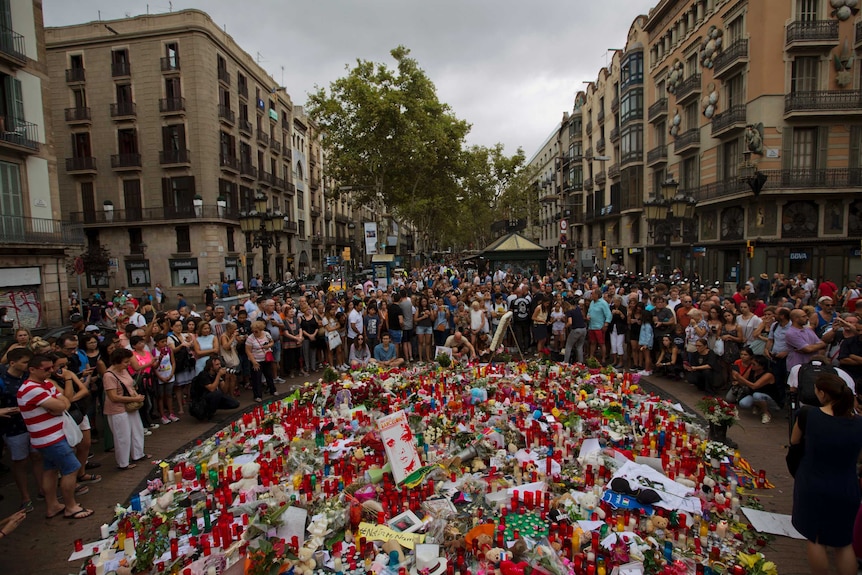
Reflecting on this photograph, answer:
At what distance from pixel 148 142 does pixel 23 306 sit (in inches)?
764

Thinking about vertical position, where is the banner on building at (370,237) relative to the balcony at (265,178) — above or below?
below

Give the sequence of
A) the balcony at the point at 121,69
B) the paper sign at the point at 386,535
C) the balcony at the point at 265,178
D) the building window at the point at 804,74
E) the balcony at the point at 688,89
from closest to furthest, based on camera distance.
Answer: the paper sign at the point at 386,535 < the building window at the point at 804,74 < the balcony at the point at 688,89 < the balcony at the point at 121,69 < the balcony at the point at 265,178

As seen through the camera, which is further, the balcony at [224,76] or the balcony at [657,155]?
the balcony at [224,76]

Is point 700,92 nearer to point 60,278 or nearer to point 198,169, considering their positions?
point 198,169

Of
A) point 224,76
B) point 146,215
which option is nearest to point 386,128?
point 224,76

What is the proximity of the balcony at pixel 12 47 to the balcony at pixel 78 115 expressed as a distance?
58.5 feet

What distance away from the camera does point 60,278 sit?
848 inches

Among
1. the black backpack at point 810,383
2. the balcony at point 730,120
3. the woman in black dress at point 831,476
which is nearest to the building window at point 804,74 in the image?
the balcony at point 730,120

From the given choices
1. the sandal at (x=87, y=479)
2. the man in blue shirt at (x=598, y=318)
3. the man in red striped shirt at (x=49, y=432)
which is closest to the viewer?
the man in red striped shirt at (x=49, y=432)

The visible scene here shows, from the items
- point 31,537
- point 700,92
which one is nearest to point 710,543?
point 31,537

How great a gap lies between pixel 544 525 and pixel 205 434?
6.24 m

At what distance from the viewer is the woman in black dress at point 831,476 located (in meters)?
4.01

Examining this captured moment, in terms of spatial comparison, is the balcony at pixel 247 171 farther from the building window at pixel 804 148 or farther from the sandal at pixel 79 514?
the building window at pixel 804 148

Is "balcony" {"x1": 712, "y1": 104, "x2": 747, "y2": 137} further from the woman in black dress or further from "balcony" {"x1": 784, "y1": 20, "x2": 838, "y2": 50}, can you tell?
the woman in black dress
